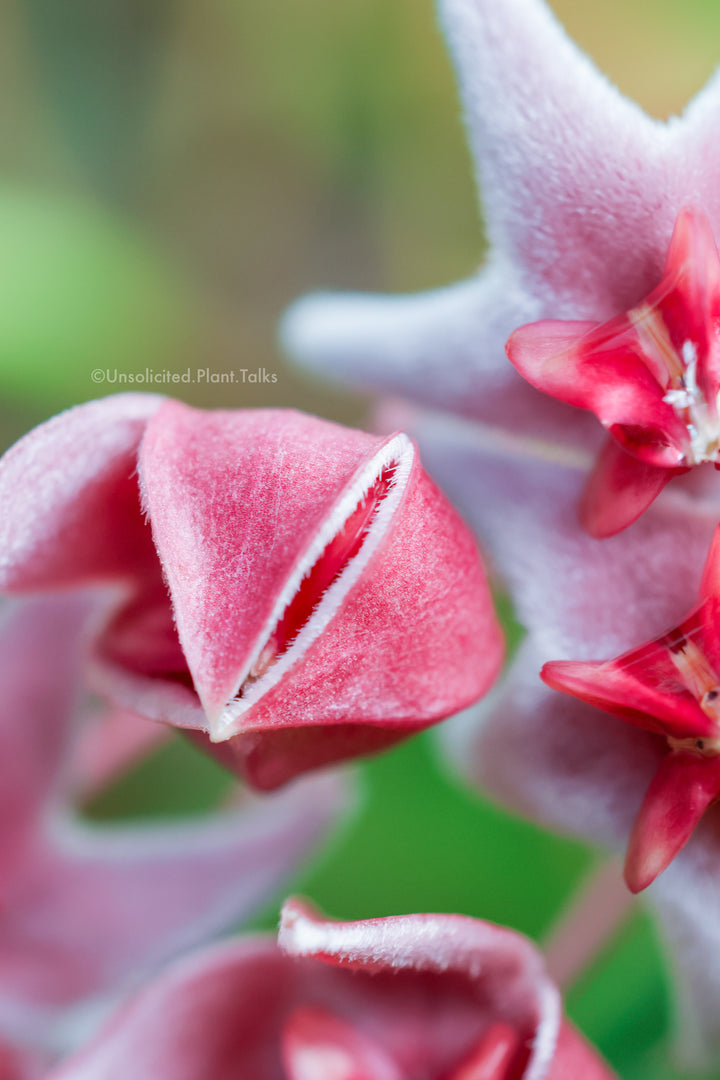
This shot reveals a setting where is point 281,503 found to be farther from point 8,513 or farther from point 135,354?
point 135,354

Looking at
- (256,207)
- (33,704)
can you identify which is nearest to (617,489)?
(33,704)

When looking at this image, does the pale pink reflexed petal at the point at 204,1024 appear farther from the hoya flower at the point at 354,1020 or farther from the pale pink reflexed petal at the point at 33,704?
the pale pink reflexed petal at the point at 33,704

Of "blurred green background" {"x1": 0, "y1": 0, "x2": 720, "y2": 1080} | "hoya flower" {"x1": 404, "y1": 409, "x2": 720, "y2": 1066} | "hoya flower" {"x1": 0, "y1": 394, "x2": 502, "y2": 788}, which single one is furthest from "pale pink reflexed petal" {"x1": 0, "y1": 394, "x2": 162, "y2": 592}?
"blurred green background" {"x1": 0, "y1": 0, "x2": 720, "y2": 1080}

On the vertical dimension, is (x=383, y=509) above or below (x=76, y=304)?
above

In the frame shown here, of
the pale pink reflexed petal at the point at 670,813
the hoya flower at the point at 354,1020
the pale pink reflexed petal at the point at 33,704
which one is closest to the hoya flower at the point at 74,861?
the pale pink reflexed petal at the point at 33,704

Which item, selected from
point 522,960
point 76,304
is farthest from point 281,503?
point 76,304

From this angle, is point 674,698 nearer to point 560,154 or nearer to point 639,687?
point 639,687
